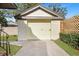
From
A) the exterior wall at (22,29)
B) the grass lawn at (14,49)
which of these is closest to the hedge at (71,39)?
the exterior wall at (22,29)

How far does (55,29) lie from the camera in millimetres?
10258

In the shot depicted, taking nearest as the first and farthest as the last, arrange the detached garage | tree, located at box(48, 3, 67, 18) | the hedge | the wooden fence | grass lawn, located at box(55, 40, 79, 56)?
grass lawn, located at box(55, 40, 79, 56), the hedge, tree, located at box(48, 3, 67, 18), the wooden fence, the detached garage

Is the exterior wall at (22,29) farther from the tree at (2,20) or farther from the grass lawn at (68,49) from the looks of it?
the grass lawn at (68,49)

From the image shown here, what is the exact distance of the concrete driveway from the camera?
856cm

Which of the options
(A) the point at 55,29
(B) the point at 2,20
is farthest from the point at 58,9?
(B) the point at 2,20

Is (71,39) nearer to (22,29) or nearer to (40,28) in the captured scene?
(40,28)

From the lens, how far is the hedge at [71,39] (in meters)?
9.55

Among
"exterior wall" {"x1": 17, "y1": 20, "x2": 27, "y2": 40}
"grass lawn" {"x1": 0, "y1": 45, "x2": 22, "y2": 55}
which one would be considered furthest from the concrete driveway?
"exterior wall" {"x1": 17, "y1": 20, "x2": 27, "y2": 40}

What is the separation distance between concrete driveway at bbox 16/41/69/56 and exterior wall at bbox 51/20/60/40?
1.18 ft

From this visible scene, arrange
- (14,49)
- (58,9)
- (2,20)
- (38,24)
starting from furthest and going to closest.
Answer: (38,24)
(58,9)
(2,20)
(14,49)

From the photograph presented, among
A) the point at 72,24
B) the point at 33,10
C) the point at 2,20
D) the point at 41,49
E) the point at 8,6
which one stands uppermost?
the point at 8,6

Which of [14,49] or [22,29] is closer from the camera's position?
[14,49]

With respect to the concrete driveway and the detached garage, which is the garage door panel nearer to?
the detached garage

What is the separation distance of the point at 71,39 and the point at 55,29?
891 mm
